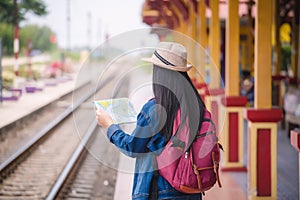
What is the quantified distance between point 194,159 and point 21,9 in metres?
25.8

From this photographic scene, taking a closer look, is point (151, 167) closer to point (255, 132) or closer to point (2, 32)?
point (255, 132)

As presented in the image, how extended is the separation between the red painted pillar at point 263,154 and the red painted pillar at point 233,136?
1.57 metres

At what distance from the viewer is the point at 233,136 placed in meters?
7.23

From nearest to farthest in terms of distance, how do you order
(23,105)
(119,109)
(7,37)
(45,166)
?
1. (119,109)
2. (45,166)
3. (23,105)
4. (7,37)

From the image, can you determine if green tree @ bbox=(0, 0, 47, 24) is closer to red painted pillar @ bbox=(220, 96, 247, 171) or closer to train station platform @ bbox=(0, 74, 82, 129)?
train station platform @ bbox=(0, 74, 82, 129)

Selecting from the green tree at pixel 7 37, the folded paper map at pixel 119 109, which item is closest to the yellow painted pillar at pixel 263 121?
the folded paper map at pixel 119 109

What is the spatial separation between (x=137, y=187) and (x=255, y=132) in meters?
2.83

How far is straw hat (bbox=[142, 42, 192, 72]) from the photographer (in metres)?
2.80

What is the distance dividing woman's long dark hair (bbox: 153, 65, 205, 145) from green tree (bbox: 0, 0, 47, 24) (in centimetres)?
2300

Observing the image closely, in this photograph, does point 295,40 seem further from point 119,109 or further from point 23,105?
point 119,109

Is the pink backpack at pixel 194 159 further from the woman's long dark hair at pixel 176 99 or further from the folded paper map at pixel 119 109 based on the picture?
the folded paper map at pixel 119 109

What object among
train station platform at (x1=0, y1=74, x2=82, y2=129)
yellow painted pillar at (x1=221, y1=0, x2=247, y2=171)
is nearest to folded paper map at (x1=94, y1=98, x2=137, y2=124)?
yellow painted pillar at (x1=221, y1=0, x2=247, y2=171)

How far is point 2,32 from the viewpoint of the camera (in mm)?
29688

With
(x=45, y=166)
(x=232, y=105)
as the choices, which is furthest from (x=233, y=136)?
(x=45, y=166)
